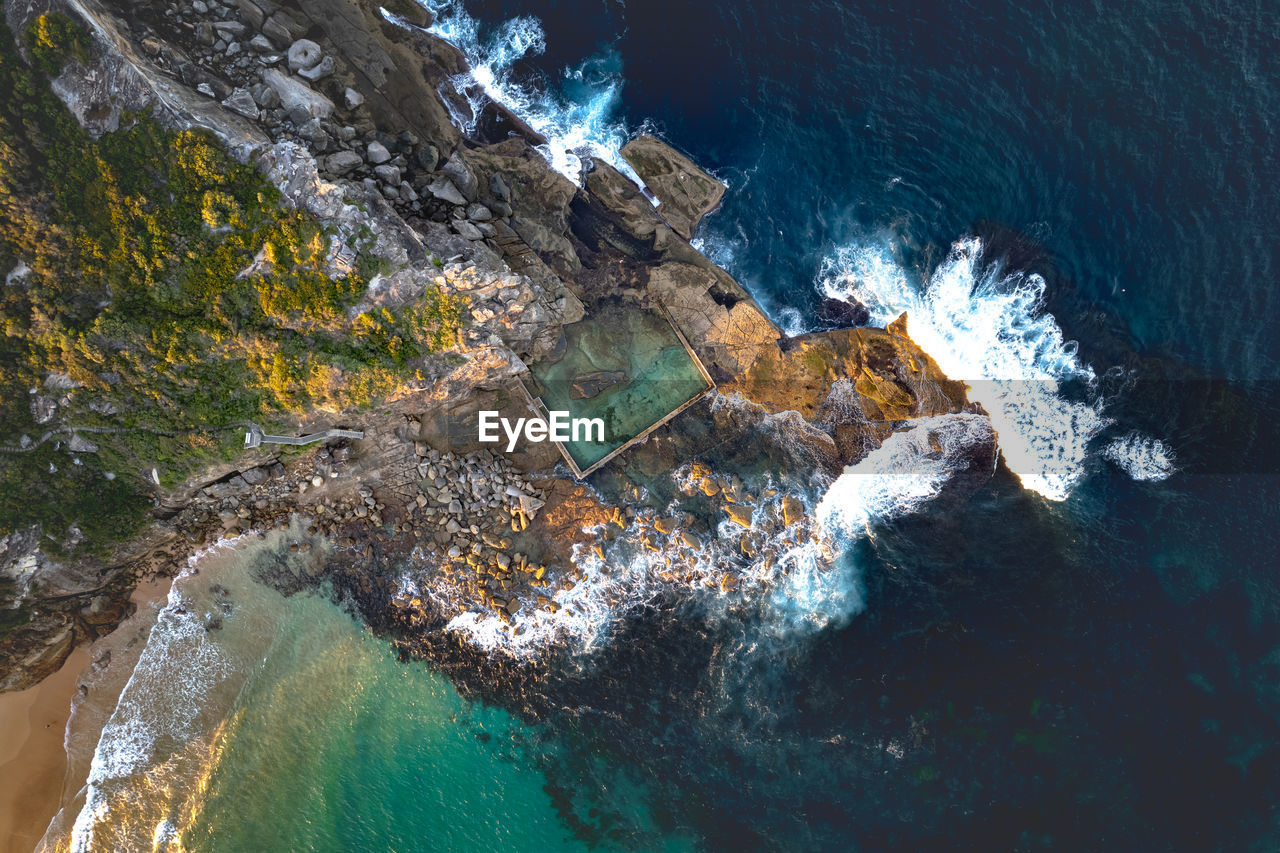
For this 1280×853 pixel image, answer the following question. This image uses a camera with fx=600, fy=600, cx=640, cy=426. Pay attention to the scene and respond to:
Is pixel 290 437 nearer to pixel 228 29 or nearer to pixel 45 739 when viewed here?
pixel 228 29

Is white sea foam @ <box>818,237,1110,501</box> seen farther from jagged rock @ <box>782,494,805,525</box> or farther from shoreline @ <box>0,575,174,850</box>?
shoreline @ <box>0,575,174,850</box>

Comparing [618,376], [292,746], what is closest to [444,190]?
[618,376]

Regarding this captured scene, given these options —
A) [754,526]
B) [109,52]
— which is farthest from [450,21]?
[754,526]

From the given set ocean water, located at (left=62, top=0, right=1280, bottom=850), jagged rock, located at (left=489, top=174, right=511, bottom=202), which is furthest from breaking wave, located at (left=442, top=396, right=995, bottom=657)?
jagged rock, located at (left=489, top=174, right=511, bottom=202)

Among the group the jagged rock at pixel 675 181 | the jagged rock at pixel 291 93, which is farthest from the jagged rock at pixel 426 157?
the jagged rock at pixel 675 181

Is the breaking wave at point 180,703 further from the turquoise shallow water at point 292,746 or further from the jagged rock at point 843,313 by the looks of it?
the jagged rock at point 843,313

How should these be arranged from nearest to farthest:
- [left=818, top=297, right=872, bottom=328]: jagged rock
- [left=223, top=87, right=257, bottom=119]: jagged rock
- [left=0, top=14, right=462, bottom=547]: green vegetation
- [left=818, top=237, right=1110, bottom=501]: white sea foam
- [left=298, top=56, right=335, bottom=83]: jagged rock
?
[left=0, top=14, right=462, bottom=547]: green vegetation
[left=223, top=87, right=257, bottom=119]: jagged rock
[left=298, top=56, right=335, bottom=83]: jagged rock
[left=818, top=237, right=1110, bottom=501]: white sea foam
[left=818, top=297, right=872, bottom=328]: jagged rock
